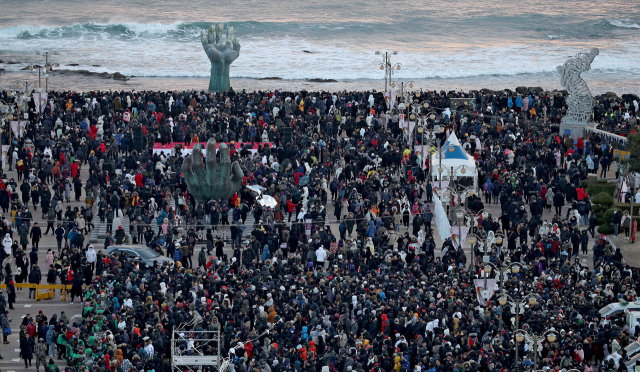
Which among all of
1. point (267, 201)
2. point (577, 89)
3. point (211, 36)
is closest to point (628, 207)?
point (577, 89)

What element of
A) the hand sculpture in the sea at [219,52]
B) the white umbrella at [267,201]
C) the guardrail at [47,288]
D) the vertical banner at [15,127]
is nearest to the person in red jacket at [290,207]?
the white umbrella at [267,201]

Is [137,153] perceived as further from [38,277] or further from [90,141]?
[38,277]

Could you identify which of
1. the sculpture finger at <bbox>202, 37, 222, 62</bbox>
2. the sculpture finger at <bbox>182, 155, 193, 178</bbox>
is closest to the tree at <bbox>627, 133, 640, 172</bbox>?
the sculpture finger at <bbox>182, 155, 193, 178</bbox>

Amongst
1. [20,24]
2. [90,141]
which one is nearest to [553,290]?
[90,141]

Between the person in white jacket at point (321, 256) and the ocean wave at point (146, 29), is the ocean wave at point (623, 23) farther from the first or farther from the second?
the person in white jacket at point (321, 256)

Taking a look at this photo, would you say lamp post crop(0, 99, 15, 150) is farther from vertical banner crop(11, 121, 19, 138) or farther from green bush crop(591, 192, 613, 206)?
green bush crop(591, 192, 613, 206)

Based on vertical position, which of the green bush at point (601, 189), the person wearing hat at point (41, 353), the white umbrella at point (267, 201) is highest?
the green bush at point (601, 189)

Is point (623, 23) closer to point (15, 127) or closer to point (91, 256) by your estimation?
point (15, 127)
